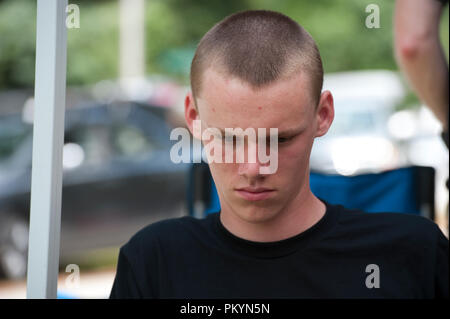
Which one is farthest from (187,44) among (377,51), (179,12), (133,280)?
(133,280)

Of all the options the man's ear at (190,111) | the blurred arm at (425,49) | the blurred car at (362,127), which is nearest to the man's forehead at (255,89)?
the man's ear at (190,111)

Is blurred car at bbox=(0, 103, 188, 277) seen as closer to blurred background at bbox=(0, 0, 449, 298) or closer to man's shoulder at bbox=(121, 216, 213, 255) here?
blurred background at bbox=(0, 0, 449, 298)

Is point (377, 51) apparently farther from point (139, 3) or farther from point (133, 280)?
point (133, 280)

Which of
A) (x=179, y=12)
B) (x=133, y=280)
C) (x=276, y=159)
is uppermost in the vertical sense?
(x=179, y=12)

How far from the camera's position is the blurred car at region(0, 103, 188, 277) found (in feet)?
20.7

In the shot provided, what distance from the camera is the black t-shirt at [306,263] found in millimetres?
1488

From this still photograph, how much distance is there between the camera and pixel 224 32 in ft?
4.80

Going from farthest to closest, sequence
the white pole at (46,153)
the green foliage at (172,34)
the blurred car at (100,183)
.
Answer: the green foliage at (172,34) < the blurred car at (100,183) < the white pole at (46,153)

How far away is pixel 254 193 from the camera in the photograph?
1.41 m

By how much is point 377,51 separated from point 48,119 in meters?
14.9

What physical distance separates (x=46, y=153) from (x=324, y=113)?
2.12 feet

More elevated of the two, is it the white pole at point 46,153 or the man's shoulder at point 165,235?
the white pole at point 46,153

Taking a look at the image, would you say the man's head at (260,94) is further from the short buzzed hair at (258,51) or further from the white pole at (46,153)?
the white pole at (46,153)

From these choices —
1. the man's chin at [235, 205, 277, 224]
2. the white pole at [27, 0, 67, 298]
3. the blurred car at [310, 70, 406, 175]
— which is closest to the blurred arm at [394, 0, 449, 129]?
the man's chin at [235, 205, 277, 224]
